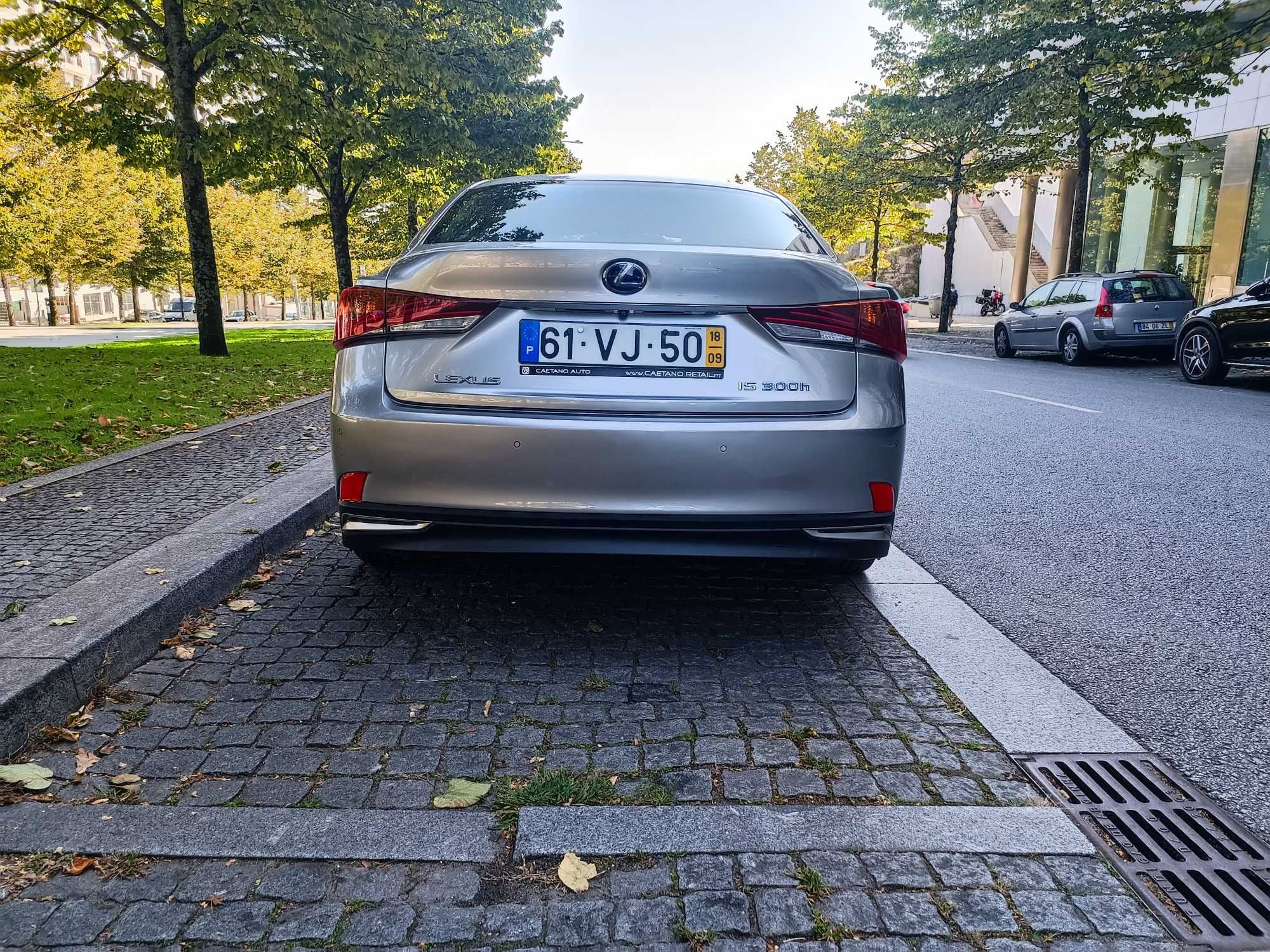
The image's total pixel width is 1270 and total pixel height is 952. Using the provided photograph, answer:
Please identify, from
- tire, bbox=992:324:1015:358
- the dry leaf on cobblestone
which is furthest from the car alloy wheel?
the dry leaf on cobblestone

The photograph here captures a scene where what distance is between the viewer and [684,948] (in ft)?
5.90

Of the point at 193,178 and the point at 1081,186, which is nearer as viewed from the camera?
the point at 193,178

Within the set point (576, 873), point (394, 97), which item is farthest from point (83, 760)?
point (394, 97)

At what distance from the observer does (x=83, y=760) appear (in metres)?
2.50

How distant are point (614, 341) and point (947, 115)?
20.4 m

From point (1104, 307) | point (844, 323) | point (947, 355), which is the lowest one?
point (947, 355)

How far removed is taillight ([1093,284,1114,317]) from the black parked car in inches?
123

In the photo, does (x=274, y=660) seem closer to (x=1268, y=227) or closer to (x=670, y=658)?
(x=670, y=658)

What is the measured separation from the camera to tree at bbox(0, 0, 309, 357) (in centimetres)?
1384

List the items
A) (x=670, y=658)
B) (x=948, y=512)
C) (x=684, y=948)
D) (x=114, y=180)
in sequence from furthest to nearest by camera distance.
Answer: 1. (x=114, y=180)
2. (x=948, y=512)
3. (x=670, y=658)
4. (x=684, y=948)

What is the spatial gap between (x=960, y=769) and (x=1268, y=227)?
2460cm

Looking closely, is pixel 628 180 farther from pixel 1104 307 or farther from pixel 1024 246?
pixel 1024 246

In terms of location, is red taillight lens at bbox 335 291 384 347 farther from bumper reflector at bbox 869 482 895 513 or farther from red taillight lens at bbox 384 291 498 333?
bumper reflector at bbox 869 482 895 513

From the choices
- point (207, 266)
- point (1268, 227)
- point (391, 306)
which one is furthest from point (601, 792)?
point (1268, 227)
